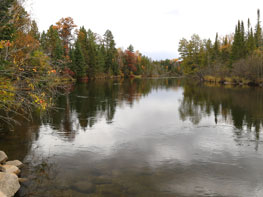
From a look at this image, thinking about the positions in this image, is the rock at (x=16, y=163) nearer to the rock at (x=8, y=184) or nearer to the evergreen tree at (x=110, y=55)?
the rock at (x=8, y=184)

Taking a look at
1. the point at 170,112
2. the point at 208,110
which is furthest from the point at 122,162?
the point at 208,110

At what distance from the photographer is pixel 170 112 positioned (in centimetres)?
1897

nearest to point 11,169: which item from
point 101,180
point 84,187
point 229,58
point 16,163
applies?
point 16,163

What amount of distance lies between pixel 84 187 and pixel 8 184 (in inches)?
80.8

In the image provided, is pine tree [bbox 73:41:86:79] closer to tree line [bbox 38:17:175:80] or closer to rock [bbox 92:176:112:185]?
tree line [bbox 38:17:175:80]

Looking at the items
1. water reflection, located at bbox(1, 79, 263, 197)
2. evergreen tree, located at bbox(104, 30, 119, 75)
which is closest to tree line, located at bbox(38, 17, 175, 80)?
evergreen tree, located at bbox(104, 30, 119, 75)

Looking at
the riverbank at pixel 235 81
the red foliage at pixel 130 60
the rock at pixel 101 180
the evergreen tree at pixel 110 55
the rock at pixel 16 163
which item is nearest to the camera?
the rock at pixel 101 180

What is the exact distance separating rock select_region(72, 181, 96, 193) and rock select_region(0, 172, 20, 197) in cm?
158

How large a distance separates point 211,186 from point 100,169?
3.68 metres

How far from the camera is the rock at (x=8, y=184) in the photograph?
19.9 ft

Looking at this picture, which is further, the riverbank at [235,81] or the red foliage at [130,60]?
the red foliage at [130,60]

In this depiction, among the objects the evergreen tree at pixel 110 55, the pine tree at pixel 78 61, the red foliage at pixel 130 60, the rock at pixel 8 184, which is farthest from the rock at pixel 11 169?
the red foliage at pixel 130 60

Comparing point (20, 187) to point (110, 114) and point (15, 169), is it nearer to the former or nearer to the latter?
point (15, 169)

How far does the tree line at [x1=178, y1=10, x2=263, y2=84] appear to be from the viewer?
150 feet
